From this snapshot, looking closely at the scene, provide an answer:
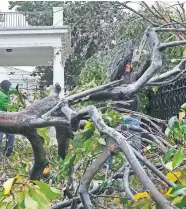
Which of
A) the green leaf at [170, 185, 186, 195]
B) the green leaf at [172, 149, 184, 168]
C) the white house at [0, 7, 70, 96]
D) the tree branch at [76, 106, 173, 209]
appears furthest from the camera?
the white house at [0, 7, 70, 96]

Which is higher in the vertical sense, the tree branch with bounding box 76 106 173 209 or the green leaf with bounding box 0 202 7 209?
the tree branch with bounding box 76 106 173 209

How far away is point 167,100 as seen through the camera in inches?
308

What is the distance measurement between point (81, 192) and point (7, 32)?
18.5 m

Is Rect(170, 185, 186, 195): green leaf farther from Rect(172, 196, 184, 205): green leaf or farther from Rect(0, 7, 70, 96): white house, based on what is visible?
Rect(0, 7, 70, 96): white house

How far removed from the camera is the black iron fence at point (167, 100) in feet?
23.9

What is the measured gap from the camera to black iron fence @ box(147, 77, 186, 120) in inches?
286

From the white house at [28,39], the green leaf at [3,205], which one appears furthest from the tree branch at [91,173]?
the white house at [28,39]

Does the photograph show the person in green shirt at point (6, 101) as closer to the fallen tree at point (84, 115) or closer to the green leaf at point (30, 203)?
the fallen tree at point (84, 115)

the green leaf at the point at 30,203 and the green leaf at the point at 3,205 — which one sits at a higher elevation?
the green leaf at the point at 30,203

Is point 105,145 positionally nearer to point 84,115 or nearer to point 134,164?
point 84,115

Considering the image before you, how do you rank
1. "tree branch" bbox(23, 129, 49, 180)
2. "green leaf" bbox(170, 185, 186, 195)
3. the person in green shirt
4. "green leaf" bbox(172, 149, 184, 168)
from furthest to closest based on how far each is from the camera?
1. the person in green shirt
2. "tree branch" bbox(23, 129, 49, 180)
3. "green leaf" bbox(172, 149, 184, 168)
4. "green leaf" bbox(170, 185, 186, 195)

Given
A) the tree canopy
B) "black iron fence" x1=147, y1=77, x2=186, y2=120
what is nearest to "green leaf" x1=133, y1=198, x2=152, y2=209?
the tree canopy

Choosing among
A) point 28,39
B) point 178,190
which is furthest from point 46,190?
point 28,39

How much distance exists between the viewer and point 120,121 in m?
2.76
